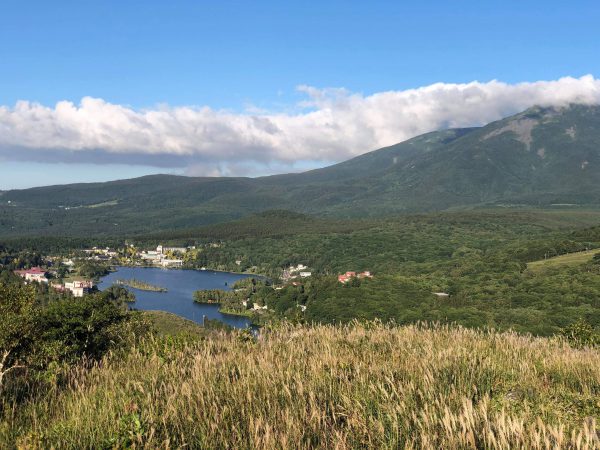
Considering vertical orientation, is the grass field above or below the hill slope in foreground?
below

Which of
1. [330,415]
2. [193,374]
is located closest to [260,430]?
[330,415]

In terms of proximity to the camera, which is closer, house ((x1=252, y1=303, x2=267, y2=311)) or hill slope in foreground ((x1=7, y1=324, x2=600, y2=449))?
hill slope in foreground ((x1=7, y1=324, x2=600, y2=449))

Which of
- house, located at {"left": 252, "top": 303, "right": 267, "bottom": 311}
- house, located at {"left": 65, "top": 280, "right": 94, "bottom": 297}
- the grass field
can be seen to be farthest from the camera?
house, located at {"left": 65, "top": 280, "right": 94, "bottom": 297}

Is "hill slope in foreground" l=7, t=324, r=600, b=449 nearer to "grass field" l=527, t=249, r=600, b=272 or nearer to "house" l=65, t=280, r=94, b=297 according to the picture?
"grass field" l=527, t=249, r=600, b=272

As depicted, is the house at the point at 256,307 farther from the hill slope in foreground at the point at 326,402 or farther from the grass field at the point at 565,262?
the hill slope in foreground at the point at 326,402

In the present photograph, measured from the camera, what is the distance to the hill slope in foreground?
141 inches

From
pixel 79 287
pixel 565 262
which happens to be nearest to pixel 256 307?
pixel 79 287

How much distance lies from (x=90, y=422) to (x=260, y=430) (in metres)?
1.66

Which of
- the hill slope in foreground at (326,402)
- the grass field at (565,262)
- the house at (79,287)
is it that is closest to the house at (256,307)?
the house at (79,287)

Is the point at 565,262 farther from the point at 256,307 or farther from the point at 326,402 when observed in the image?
the point at 326,402

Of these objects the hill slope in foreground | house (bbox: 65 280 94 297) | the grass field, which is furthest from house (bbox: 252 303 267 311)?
the hill slope in foreground

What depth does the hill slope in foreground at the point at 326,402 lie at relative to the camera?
3.58 metres

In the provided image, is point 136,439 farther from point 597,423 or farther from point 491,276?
point 491,276

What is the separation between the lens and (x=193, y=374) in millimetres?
5523
